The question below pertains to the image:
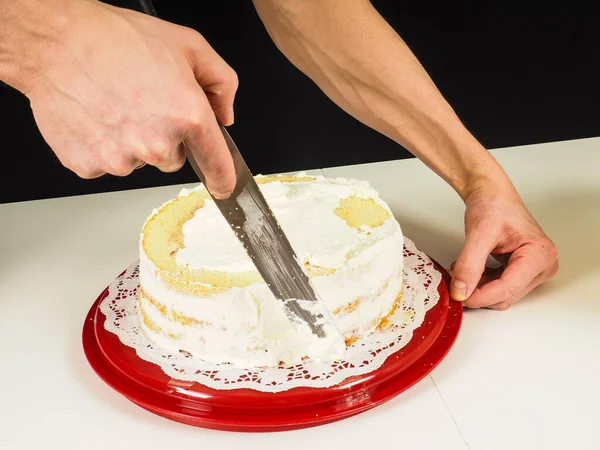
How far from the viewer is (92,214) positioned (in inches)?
64.1

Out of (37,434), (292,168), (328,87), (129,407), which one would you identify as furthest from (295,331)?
(292,168)

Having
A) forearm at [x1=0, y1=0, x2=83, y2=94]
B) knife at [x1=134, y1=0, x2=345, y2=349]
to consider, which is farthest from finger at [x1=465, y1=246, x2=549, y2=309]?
forearm at [x1=0, y1=0, x2=83, y2=94]

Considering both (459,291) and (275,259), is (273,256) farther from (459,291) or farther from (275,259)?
(459,291)

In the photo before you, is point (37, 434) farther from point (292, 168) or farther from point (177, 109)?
point (292, 168)

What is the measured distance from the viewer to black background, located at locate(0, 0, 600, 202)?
170 cm

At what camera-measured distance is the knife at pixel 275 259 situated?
3.30 ft

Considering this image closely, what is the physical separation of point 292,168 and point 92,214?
0.54 meters

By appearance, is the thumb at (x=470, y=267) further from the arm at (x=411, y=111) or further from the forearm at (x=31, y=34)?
the forearm at (x=31, y=34)

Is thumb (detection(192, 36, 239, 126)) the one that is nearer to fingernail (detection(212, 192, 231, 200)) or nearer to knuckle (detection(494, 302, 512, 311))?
fingernail (detection(212, 192, 231, 200))

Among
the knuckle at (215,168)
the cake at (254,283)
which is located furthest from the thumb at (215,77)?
the cake at (254,283)

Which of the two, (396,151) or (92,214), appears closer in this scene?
(92,214)

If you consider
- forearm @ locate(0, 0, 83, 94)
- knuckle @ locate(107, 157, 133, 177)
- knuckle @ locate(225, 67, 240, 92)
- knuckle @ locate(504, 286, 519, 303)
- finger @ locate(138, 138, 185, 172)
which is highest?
forearm @ locate(0, 0, 83, 94)

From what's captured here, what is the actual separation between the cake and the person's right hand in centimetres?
26

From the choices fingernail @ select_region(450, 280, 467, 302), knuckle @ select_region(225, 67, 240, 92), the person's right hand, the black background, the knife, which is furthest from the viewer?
the black background
